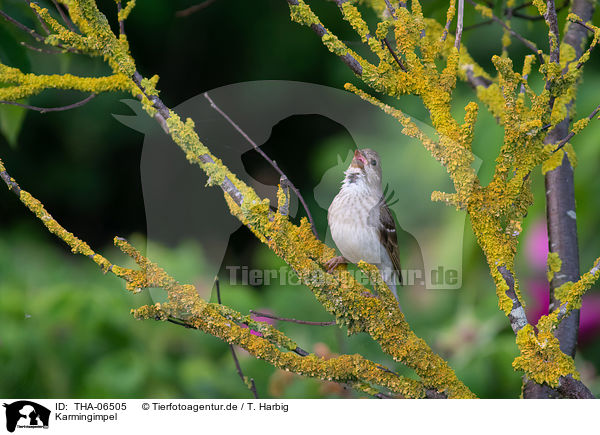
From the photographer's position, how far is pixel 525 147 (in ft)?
2.05

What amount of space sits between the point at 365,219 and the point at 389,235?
0.05m

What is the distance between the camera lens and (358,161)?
91 centimetres

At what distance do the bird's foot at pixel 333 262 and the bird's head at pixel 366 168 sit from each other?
0.13 m

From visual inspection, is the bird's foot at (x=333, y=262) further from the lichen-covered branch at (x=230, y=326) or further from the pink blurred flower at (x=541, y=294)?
the pink blurred flower at (x=541, y=294)

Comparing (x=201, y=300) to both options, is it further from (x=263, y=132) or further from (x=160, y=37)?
(x=160, y=37)

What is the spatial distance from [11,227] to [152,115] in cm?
177

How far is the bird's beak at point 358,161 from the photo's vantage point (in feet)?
2.96

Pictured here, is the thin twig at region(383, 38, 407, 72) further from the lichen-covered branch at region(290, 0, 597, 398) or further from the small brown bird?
the small brown bird

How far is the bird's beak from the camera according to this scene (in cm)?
90

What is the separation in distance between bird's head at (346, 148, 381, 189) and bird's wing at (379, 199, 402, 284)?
0.04 m
